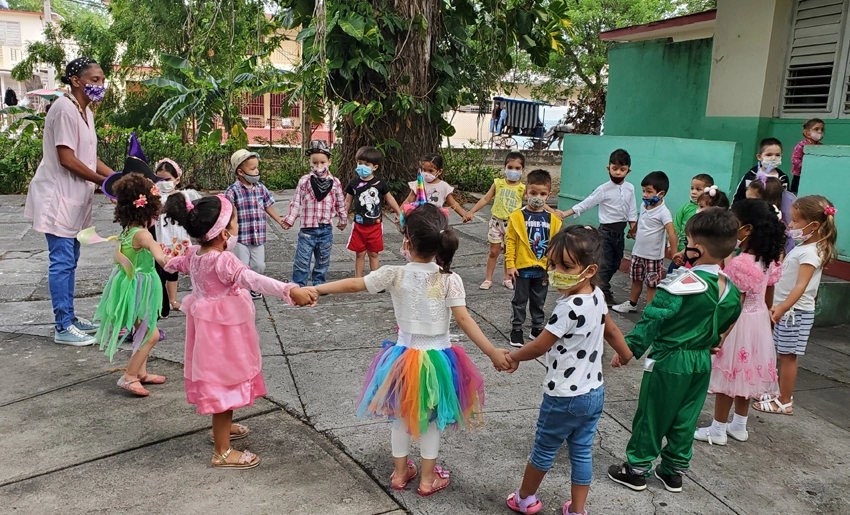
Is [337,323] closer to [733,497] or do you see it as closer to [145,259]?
[145,259]

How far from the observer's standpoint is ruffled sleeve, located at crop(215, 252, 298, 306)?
10.7 ft

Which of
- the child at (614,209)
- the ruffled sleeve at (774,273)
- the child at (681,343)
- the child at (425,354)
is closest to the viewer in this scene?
the child at (425,354)

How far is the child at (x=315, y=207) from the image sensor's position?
647 centimetres

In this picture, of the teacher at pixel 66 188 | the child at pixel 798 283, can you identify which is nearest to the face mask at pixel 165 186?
the teacher at pixel 66 188

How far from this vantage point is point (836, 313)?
643cm

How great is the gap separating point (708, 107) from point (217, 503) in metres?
8.28

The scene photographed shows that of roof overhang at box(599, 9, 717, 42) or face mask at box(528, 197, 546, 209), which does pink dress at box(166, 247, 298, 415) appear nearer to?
face mask at box(528, 197, 546, 209)

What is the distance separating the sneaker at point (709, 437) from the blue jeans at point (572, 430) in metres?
1.24

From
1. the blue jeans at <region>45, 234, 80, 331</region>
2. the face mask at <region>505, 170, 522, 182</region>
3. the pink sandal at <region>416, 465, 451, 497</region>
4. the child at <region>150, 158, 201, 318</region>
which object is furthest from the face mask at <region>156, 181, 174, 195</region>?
the pink sandal at <region>416, 465, 451, 497</region>

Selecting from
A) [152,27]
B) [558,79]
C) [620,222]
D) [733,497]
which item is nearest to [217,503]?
[733,497]

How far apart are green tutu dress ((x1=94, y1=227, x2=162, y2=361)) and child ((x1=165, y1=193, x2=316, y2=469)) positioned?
0.88 m

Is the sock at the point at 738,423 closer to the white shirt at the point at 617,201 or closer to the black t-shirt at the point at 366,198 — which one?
the white shirt at the point at 617,201

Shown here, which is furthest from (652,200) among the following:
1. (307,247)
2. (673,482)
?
(673,482)

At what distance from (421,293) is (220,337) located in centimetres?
105
